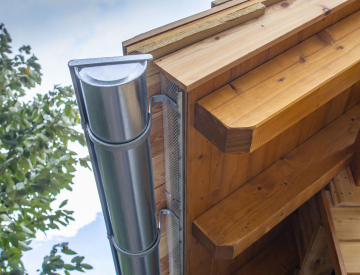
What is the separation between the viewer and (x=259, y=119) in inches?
46.5

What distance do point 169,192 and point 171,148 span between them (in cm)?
23

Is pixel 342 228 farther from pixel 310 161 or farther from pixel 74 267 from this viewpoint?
pixel 74 267

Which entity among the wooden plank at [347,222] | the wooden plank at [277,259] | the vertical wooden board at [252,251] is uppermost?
the wooden plank at [347,222]

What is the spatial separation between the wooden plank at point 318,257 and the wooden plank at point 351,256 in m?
0.26

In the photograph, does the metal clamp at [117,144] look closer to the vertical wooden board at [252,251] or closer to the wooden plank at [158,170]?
the wooden plank at [158,170]

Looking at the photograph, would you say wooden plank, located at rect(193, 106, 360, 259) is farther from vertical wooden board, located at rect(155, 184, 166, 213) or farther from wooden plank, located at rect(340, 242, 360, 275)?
wooden plank, located at rect(340, 242, 360, 275)

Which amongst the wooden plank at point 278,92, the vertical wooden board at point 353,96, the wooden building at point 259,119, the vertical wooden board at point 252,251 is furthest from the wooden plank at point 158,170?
the vertical wooden board at point 353,96

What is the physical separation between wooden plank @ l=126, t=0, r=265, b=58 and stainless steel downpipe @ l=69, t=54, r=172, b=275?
18cm

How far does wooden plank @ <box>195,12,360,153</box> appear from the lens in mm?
1198

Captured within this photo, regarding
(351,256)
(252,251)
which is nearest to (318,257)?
(252,251)

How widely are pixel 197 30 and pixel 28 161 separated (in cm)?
90

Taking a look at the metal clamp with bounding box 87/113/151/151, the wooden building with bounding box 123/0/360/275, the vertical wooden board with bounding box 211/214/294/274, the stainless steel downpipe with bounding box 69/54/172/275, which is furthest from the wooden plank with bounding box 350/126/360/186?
the metal clamp with bounding box 87/113/151/151

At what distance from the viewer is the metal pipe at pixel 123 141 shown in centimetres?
98

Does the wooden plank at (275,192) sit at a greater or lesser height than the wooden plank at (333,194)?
greater
